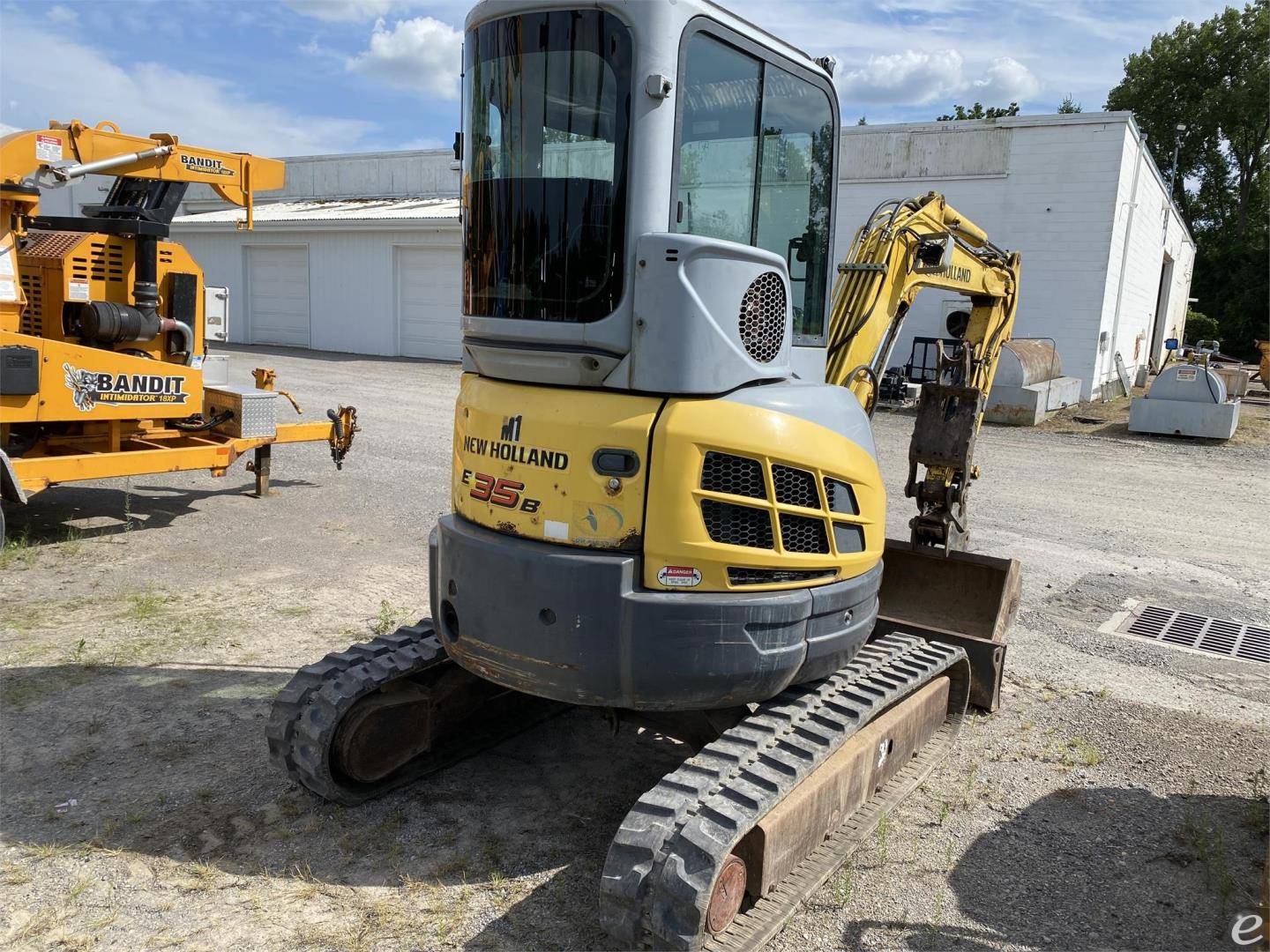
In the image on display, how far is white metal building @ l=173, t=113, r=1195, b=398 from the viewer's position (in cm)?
1973

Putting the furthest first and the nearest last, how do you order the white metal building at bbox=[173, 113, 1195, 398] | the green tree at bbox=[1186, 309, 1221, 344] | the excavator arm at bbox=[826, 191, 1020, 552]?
the green tree at bbox=[1186, 309, 1221, 344] → the white metal building at bbox=[173, 113, 1195, 398] → the excavator arm at bbox=[826, 191, 1020, 552]

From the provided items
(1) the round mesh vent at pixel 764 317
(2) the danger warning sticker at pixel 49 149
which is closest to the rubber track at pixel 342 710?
(1) the round mesh vent at pixel 764 317

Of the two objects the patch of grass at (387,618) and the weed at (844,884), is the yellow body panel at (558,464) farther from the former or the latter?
the patch of grass at (387,618)

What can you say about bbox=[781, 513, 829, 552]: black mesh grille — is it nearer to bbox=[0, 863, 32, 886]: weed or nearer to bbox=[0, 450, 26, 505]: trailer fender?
bbox=[0, 863, 32, 886]: weed

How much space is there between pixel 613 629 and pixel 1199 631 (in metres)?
5.02

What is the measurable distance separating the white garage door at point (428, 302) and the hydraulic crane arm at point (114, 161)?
15.4 metres

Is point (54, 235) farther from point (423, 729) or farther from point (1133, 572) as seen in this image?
point (1133, 572)

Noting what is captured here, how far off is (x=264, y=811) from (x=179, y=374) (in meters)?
5.37

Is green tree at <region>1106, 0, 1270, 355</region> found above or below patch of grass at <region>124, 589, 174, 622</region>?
above

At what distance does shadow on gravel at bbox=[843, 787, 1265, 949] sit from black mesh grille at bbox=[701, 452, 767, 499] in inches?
61.9

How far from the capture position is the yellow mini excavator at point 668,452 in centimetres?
343

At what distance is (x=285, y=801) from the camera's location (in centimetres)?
430

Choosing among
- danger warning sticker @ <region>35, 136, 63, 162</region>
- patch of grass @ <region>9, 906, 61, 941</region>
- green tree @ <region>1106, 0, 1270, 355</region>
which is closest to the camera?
patch of grass @ <region>9, 906, 61, 941</region>

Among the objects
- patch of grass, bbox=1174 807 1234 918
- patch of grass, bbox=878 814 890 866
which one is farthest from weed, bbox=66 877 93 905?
patch of grass, bbox=1174 807 1234 918
